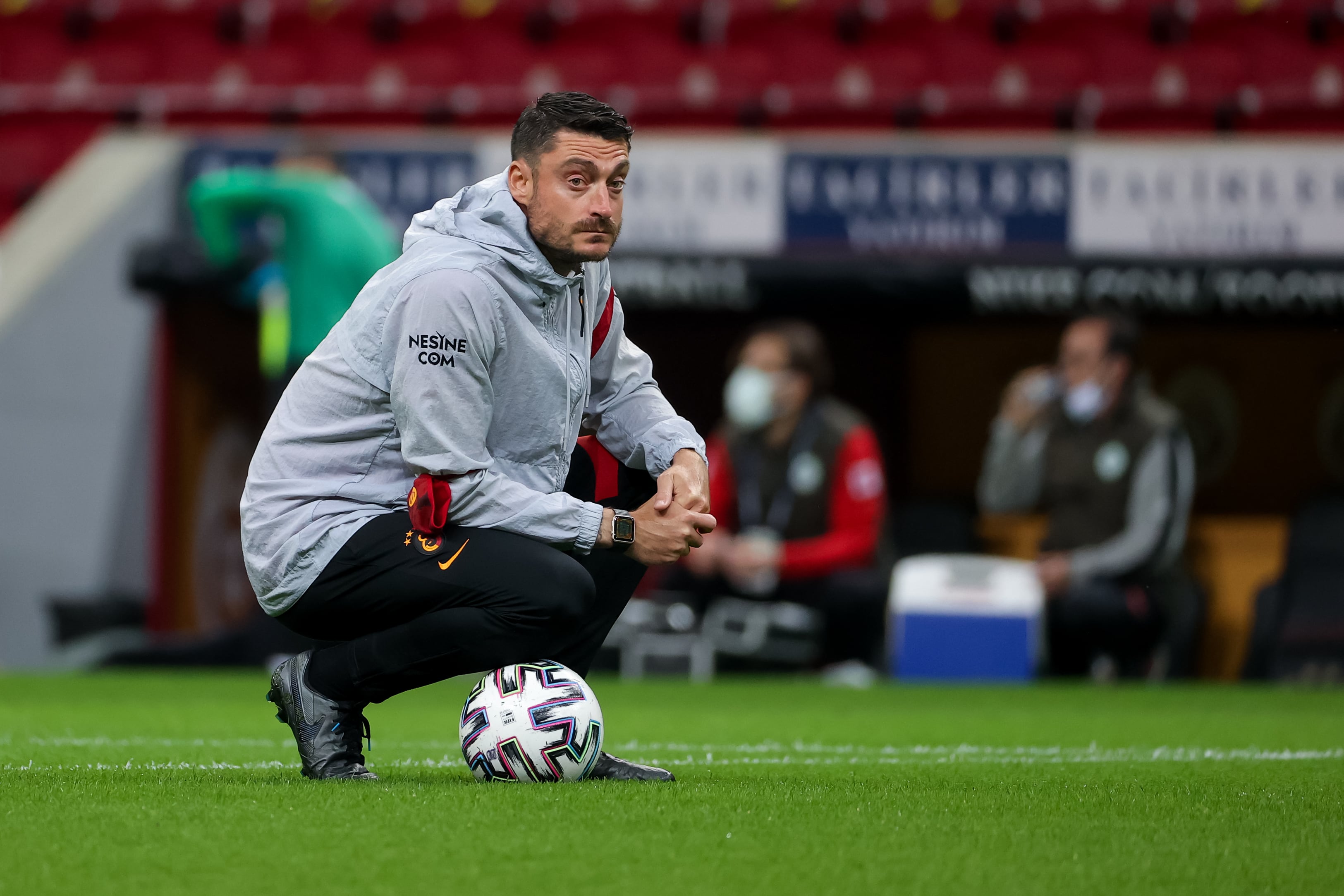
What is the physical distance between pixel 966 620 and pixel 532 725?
4.82 meters

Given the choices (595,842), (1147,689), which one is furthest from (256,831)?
(1147,689)

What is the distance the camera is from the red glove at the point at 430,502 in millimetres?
3588

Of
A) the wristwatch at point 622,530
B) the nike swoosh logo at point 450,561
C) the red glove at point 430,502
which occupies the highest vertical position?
the red glove at point 430,502

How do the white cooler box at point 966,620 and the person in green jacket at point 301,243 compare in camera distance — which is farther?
the white cooler box at point 966,620

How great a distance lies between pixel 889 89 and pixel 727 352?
1.87 metres

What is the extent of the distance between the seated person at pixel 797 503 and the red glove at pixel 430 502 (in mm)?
4835

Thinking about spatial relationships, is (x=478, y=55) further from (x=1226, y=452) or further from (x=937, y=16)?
(x=1226, y=452)

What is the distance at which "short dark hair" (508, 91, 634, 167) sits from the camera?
3.73 meters

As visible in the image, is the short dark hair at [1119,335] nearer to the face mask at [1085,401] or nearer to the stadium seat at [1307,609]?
the face mask at [1085,401]

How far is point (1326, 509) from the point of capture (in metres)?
8.88

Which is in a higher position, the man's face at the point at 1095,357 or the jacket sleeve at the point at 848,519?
the man's face at the point at 1095,357

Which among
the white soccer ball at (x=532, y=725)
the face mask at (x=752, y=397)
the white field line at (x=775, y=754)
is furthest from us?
the face mask at (x=752, y=397)

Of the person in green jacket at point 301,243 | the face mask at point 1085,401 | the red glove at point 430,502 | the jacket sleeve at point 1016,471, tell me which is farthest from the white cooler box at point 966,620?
the red glove at point 430,502

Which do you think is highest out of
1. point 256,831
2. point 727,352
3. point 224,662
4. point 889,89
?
point 889,89
